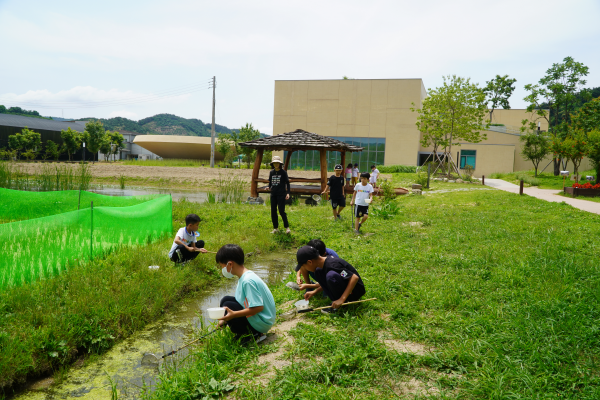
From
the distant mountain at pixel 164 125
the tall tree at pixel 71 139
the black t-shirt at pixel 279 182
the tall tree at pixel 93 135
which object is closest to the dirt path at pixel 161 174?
the black t-shirt at pixel 279 182

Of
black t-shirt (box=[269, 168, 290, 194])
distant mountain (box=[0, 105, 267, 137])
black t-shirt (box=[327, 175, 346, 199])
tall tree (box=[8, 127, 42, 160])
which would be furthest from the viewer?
distant mountain (box=[0, 105, 267, 137])

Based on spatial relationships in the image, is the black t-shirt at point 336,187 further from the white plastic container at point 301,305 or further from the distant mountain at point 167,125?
the distant mountain at point 167,125

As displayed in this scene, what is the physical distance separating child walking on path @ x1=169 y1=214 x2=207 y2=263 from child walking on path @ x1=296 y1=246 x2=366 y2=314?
7.50 feet

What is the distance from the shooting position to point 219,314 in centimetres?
343

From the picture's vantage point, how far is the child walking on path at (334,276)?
13.3 ft

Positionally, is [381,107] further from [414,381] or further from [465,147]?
[414,381]

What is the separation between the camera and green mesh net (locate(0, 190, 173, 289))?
4.57 meters

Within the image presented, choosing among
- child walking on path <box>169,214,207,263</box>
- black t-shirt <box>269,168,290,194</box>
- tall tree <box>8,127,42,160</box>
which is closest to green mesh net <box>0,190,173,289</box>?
child walking on path <box>169,214,207,263</box>

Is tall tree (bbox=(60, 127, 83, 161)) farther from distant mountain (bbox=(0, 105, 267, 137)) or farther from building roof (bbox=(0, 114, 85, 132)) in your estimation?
distant mountain (bbox=(0, 105, 267, 137))

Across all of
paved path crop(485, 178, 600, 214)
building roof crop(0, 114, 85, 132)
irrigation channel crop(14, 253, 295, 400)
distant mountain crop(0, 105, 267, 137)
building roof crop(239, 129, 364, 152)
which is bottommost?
irrigation channel crop(14, 253, 295, 400)

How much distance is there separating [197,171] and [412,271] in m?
28.5

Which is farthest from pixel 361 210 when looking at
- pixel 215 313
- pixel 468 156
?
pixel 468 156

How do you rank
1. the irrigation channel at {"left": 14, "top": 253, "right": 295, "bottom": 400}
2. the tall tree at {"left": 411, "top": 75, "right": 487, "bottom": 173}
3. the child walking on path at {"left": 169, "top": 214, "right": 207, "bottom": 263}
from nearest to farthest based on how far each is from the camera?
the irrigation channel at {"left": 14, "top": 253, "right": 295, "bottom": 400} → the child walking on path at {"left": 169, "top": 214, "right": 207, "bottom": 263} → the tall tree at {"left": 411, "top": 75, "right": 487, "bottom": 173}

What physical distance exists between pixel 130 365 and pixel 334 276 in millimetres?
2138
